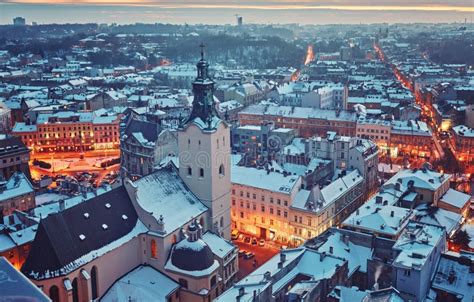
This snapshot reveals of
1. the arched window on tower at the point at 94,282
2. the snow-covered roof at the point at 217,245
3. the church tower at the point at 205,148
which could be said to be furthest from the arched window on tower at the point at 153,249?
the church tower at the point at 205,148

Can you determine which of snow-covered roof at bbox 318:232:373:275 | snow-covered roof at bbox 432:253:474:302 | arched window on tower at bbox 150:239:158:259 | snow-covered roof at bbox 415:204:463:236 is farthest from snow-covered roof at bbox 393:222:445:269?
arched window on tower at bbox 150:239:158:259

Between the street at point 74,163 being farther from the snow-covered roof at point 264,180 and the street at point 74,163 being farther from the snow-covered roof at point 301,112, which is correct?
the snow-covered roof at point 301,112

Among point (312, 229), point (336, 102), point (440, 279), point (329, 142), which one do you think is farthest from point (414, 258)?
point (336, 102)

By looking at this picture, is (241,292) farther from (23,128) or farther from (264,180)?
(23,128)

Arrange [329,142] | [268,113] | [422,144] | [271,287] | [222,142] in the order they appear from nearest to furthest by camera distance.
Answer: [271,287] → [222,142] → [329,142] → [422,144] → [268,113]

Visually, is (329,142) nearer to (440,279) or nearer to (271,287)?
(440,279)

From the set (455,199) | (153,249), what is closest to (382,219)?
(455,199)

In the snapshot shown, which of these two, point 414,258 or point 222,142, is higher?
point 222,142
